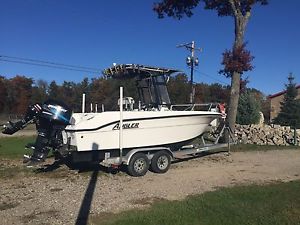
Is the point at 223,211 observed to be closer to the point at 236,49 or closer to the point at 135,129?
the point at 135,129

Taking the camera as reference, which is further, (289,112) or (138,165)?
(289,112)

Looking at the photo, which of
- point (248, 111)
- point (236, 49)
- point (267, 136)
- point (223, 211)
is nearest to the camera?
point (223, 211)

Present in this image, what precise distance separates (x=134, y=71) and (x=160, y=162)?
119 inches

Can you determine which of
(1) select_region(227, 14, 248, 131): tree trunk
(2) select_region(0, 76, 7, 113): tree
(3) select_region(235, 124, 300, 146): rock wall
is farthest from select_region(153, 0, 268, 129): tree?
(2) select_region(0, 76, 7, 113): tree

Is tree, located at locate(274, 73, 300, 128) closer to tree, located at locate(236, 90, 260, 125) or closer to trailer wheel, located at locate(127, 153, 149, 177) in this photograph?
tree, located at locate(236, 90, 260, 125)

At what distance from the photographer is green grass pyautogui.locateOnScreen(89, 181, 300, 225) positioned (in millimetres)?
6945

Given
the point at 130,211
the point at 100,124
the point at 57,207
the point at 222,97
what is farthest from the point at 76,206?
the point at 222,97

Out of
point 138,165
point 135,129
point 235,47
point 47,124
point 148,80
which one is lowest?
point 138,165

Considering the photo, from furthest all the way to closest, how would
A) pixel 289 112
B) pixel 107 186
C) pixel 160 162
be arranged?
pixel 289 112
pixel 160 162
pixel 107 186

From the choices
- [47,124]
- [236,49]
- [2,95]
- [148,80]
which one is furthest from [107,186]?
[2,95]

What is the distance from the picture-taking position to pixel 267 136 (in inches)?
866

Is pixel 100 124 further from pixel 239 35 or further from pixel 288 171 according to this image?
pixel 239 35

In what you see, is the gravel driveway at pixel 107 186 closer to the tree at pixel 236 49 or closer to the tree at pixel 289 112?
the tree at pixel 236 49

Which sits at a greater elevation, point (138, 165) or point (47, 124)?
point (47, 124)
